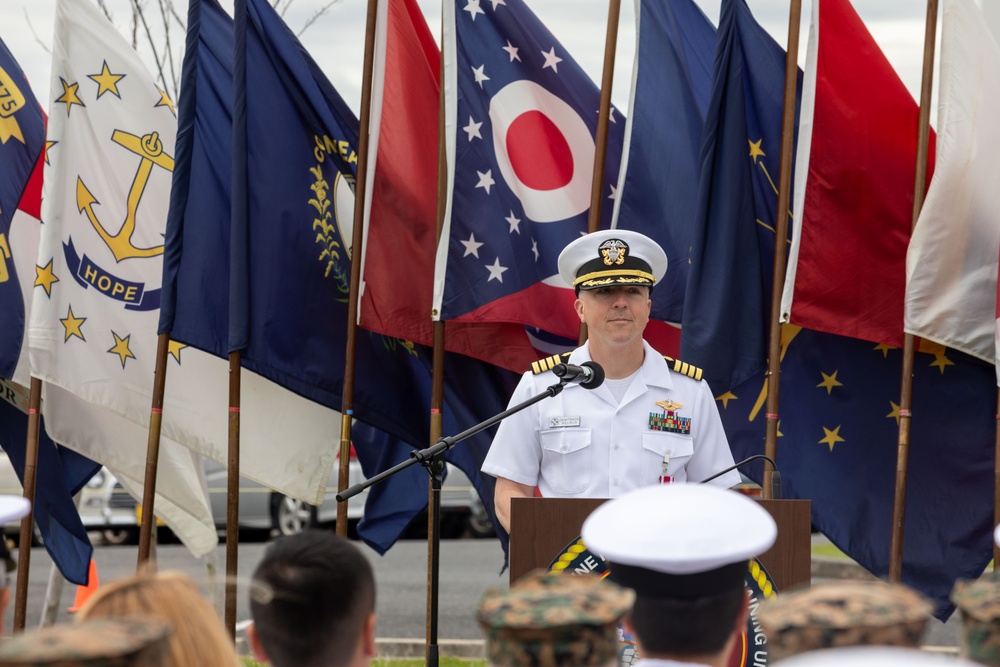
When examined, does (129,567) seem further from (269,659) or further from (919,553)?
(269,659)

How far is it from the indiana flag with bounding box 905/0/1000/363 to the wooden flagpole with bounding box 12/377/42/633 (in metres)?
4.17

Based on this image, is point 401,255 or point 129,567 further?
point 129,567

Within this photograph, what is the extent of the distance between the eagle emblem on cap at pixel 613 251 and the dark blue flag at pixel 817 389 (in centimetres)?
127

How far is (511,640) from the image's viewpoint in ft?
6.07

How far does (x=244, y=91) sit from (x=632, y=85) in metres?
1.81

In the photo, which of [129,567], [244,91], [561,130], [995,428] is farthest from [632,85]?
[129,567]

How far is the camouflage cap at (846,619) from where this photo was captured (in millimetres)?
1687

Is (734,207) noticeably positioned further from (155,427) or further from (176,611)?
(176,611)

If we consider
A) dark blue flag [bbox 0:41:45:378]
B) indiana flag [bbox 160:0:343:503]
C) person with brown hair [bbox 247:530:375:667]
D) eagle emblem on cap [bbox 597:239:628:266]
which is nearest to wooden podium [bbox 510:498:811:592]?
eagle emblem on cap [bbox 597:239:628:266]

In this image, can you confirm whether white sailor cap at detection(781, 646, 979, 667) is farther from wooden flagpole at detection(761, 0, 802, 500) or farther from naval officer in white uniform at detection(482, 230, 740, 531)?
wooden flagpole at detection(761, 0, 802, 500)

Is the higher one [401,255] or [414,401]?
[401,255]

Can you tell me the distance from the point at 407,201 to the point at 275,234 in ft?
2.13

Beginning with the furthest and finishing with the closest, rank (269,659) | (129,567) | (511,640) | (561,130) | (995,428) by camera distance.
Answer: (129,567) < (561,130) < (995,428) < (269,659) < (511,640)

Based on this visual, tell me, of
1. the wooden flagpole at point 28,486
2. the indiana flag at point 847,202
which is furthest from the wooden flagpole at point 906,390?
the wooden flagpole at point 28,486
